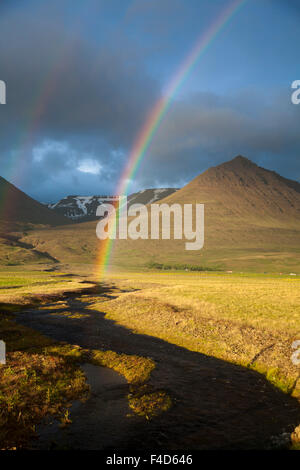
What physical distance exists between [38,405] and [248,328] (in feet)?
74.9

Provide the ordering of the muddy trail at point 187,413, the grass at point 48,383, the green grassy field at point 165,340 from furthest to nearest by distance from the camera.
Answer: the green grassy field at point 165,340 < the grass at point 48,383 < the muddy trail at point 187,413

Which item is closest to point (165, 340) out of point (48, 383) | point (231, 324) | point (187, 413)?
point (231, 324)

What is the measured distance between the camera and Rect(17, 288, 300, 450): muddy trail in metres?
13.7

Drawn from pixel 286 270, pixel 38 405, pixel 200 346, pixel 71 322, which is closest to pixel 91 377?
pixel 38 405

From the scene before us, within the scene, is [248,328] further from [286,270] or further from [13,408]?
[286,270]

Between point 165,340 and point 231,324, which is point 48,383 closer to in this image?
point 165,340

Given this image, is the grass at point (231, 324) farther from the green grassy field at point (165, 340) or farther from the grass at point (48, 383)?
the grass at point (48, 383)

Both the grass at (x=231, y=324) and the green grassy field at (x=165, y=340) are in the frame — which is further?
the grass at (x=231, y=324)

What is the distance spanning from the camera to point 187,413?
53.9ft

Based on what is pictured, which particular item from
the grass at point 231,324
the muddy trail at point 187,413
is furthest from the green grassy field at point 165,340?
the muddy trail at point 187,413

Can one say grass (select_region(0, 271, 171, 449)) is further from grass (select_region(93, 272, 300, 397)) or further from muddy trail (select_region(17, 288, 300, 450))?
grass (select_region(93, 272, 300, 397))

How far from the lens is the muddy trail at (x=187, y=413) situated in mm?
13688

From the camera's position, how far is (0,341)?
29562 millimetres
